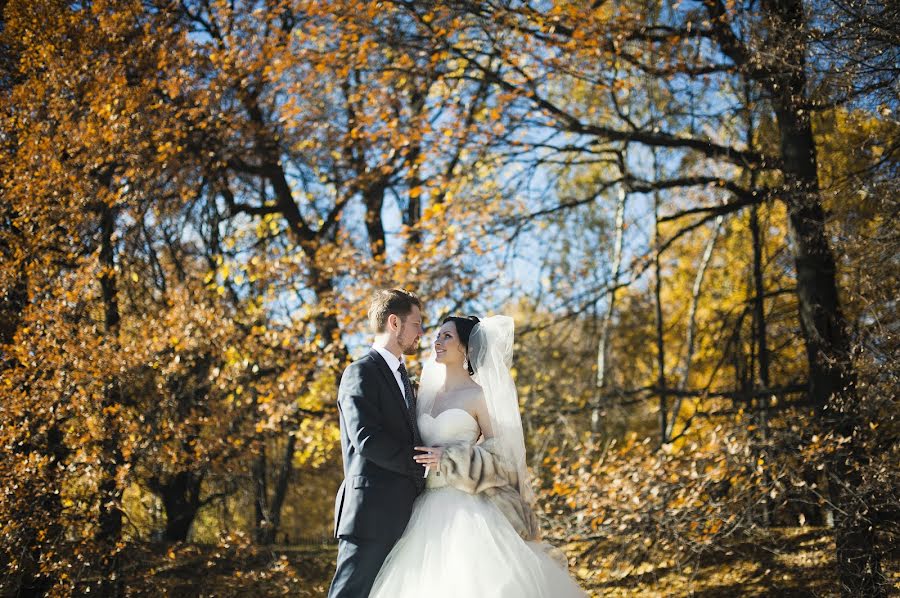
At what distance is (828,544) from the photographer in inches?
328

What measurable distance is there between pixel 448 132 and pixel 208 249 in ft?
16.0

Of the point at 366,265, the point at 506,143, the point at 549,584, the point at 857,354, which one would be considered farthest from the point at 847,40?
the point at 366,265

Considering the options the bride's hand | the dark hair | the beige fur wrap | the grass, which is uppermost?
the dark hair

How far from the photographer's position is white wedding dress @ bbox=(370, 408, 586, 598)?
3736mm

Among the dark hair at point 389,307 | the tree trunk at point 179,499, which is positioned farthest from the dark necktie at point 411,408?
the tree trunk at point 179,499

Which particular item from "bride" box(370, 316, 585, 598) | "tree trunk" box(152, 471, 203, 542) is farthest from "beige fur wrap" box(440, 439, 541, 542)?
"tree trunk" box(152, 471, 203, 542)

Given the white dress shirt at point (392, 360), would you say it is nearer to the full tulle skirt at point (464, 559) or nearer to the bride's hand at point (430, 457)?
the bride's hand at point (430, 457)

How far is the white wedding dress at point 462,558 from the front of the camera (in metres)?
3.74

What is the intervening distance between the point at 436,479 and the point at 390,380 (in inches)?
23.0

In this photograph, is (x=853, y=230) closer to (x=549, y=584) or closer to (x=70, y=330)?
(x=549, y=584)

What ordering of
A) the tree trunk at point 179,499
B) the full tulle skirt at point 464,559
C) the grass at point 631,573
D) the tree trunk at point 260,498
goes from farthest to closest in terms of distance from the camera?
1. the tree trunk at point 179,499
2. the tree trunk at point 260,498
3. the grass at point 631,573
4. the full tulle skirt at point 464,559

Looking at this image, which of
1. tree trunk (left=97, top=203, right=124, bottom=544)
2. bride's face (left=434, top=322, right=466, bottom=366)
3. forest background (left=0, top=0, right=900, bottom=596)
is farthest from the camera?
tree trunk (left=97, top=203, right=124, bottom=544)

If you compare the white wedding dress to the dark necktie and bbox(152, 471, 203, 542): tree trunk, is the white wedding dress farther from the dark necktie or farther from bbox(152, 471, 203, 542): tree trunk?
A: bbox(152, 471, 203, 542): tree trunk

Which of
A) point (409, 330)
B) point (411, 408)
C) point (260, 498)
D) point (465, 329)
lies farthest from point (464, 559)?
point (260, 498)
